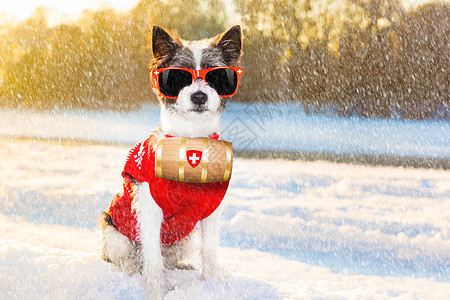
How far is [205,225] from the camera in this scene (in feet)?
15.2

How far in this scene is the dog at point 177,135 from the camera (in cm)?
399

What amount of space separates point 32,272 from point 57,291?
1.74 ft

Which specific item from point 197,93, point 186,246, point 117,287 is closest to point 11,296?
point 117,287

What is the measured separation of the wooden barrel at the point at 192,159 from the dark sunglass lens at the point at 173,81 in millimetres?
424

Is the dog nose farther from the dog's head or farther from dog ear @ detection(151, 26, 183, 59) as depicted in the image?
dog ear @ detection(151, 26, 183, 59)

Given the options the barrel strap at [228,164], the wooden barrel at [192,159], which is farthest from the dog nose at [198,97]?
the barrel strap at [228,164]

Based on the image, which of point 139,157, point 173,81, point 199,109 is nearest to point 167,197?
point 139,157

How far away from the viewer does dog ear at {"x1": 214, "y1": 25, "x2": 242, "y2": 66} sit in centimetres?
418

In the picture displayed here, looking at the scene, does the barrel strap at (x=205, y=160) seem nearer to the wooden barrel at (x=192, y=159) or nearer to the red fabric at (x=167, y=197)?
the wooden barrel at (x=192, y=159)

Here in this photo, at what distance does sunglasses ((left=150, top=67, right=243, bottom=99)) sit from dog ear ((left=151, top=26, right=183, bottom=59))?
0.19 metres

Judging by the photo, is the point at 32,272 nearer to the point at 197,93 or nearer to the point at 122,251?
the point at 122,251

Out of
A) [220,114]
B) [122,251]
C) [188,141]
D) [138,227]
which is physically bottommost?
[122,251]

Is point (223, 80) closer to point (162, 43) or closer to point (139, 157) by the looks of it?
point (162, 43)

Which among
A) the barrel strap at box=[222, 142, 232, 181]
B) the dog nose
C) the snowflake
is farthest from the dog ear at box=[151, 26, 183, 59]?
the barrel strap at box=[222, 142, 232, 181]
